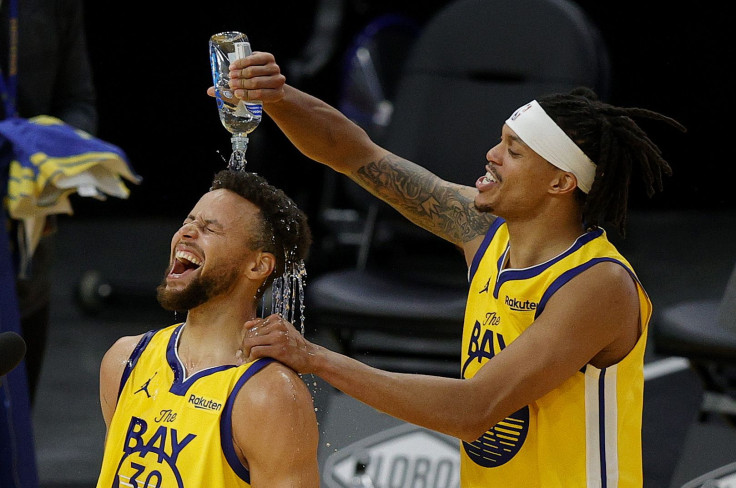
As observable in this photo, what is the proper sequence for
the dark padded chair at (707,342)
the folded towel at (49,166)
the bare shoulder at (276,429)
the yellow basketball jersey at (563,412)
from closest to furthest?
the bare shoulder at (276,429) → the yellow basketball jersey at (563,412) → the folded towel at (49,166) → the dark padded chair at (707,342)

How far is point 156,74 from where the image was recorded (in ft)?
22.2

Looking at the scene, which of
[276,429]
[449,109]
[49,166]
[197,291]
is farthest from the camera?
[449,109]

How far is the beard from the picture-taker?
2.01 m

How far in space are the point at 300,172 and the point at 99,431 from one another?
2.24 meters

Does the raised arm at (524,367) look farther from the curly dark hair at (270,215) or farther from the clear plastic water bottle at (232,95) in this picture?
the clear plastic water bottle at (232,95)

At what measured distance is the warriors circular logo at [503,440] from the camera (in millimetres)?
2281

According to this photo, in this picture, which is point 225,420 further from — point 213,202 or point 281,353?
point 213,202

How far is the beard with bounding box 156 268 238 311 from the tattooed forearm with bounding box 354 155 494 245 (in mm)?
701

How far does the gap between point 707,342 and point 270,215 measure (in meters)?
1.63

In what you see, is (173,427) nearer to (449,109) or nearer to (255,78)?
(255,78)

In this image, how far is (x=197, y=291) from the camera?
2.02m

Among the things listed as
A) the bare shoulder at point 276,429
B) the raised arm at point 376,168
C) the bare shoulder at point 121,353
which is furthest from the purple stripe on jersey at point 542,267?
the bare shoulder at point 121,353

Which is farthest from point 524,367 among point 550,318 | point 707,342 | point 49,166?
point 49,166

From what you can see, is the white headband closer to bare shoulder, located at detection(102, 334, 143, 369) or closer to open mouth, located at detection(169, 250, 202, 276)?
open mouth, located at detection(169, 250, 202, 276)
